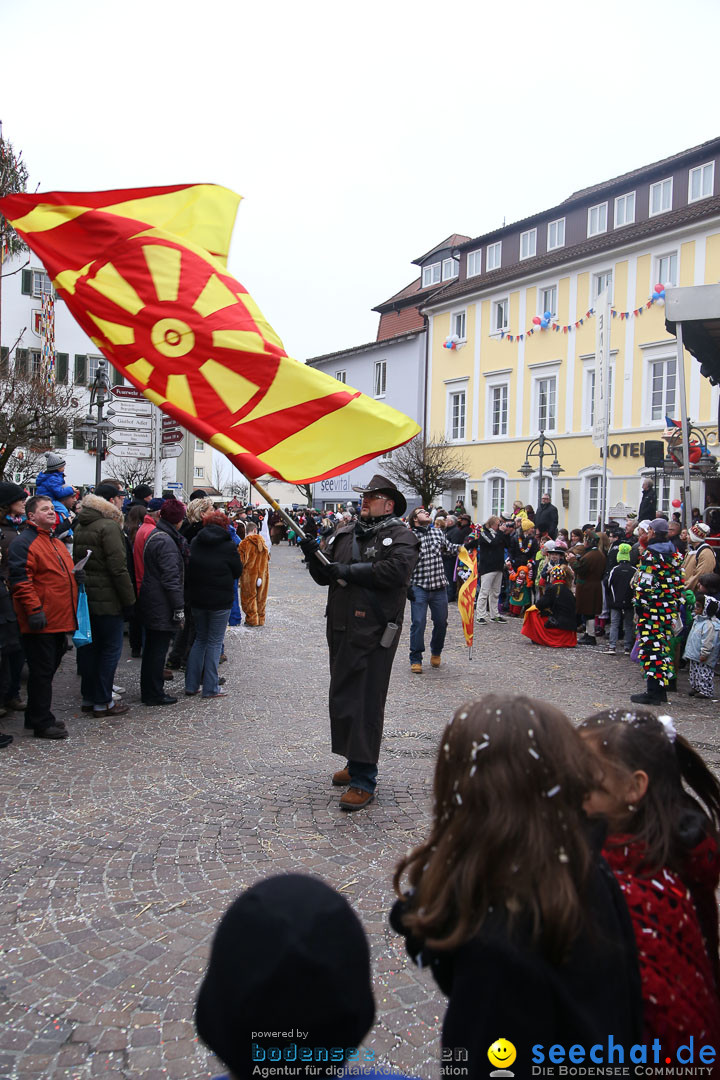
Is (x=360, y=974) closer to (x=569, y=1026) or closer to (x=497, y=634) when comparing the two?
(x=569, y=1026)

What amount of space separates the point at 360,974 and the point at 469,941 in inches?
12.5

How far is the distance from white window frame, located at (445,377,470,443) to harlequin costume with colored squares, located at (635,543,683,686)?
90.4 ft

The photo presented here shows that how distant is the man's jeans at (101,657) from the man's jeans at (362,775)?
2.94 metres

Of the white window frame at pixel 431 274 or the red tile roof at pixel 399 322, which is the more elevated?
the white window frame at pixel 431 274

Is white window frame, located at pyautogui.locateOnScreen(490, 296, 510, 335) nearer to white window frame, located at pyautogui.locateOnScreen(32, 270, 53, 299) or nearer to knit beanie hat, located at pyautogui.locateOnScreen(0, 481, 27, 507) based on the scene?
white window frame, located at pyautogui.locateOnScreen(32, 270, 53, 299)

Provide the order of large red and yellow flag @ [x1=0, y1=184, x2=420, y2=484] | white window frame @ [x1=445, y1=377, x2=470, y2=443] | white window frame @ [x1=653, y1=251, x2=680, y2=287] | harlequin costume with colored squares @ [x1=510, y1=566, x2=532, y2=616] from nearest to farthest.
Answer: large red and yellow flag @ [x1=0, y1=184, x2=420, y2=484], harlequin costume with colored squares @ [x1=510, y1=566, x2=532, y2=616], white window frame @ [x1=653, y1=251, x2=680, y2=287], white window frame @ [x1=445, y1=377, x2=470, y2=443]

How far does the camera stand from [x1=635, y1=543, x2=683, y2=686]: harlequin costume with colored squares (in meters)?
8.44

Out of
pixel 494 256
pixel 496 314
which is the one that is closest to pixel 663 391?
pixel 496 314

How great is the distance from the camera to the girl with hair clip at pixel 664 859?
162cm

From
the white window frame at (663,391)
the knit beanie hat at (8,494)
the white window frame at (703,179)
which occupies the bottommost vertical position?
the knit beanie hat at (8,494)

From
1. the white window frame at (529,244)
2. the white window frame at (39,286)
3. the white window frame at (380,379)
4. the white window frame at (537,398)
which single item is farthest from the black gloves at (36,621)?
the white window frame at (380,379)

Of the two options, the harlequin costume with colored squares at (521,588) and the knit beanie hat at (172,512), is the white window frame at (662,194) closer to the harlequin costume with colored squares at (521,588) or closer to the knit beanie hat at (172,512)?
the harlequin costume with colored squares at (521,588)

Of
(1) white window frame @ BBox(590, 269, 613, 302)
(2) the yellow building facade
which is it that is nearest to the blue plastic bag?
(2) the yellow building facade

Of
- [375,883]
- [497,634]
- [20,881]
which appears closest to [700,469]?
[497,634]
